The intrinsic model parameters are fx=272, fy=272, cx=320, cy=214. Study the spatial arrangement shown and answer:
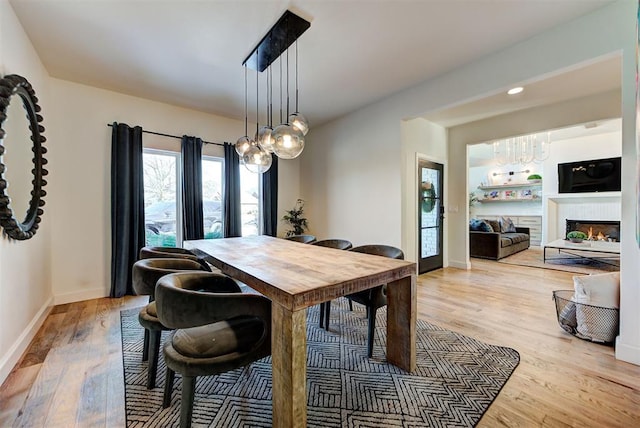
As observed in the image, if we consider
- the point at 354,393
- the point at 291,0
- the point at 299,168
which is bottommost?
the point at 354,393

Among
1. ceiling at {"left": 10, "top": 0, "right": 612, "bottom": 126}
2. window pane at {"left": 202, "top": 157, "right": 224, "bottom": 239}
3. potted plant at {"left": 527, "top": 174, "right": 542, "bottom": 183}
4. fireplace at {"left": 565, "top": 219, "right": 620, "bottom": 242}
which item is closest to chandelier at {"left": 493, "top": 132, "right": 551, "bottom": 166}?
potted plant at {"left": 527, "top": 174, "right": 542, "bottom": 183}

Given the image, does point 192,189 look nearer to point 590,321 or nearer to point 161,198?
point 161,198

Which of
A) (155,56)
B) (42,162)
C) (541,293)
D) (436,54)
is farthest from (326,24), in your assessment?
(541,293)

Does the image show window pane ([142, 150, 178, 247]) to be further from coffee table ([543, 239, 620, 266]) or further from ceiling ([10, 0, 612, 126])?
coffee table ([543, 239, 620, 266])

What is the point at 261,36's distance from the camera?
2.47 metres

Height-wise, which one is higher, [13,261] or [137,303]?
[13,261]

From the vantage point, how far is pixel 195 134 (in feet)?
14.1

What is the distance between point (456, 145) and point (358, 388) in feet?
15.4

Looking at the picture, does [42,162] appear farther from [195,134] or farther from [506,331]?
[506,331]

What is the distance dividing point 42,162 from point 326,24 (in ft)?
9.87

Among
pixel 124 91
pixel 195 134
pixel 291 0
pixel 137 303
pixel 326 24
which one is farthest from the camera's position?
pixel 195 134

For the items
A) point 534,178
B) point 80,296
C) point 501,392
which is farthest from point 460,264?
point 80,296

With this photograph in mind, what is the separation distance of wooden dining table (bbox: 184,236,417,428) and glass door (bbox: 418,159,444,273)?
2709 millimetres

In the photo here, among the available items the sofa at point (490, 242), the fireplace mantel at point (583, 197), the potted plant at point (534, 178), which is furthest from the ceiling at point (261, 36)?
the potted plant at point (534, 178)
